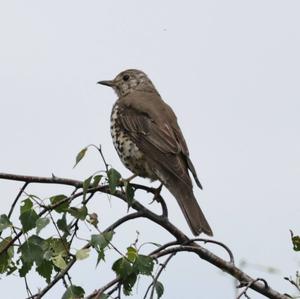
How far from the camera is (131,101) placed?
29.6 ft

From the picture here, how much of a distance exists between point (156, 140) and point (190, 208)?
1.27m

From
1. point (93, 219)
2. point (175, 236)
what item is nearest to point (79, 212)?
point (93, 219)

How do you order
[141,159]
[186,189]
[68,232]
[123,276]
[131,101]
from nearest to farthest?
[123,276] → [68,232] → [186,189] → [141,159] → [131,101]

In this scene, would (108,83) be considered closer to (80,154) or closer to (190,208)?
(190,208)

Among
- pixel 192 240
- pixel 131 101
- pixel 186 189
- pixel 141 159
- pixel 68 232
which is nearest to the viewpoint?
pixel 68 232

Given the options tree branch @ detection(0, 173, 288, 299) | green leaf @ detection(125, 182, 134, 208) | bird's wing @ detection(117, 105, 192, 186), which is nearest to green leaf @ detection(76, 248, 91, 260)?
tree branch @ detection(0, 173, 288, 299)

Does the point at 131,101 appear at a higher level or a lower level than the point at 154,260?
higher

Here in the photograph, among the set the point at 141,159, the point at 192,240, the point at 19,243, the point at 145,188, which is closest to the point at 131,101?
the point at 141,159

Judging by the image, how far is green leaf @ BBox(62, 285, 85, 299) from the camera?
14.3 feet

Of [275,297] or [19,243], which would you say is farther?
[275,297]

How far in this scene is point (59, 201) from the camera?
4758mm

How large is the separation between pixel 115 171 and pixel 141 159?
10.3 feet

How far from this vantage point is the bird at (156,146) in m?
7.32

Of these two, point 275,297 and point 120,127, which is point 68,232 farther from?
point 120,127
